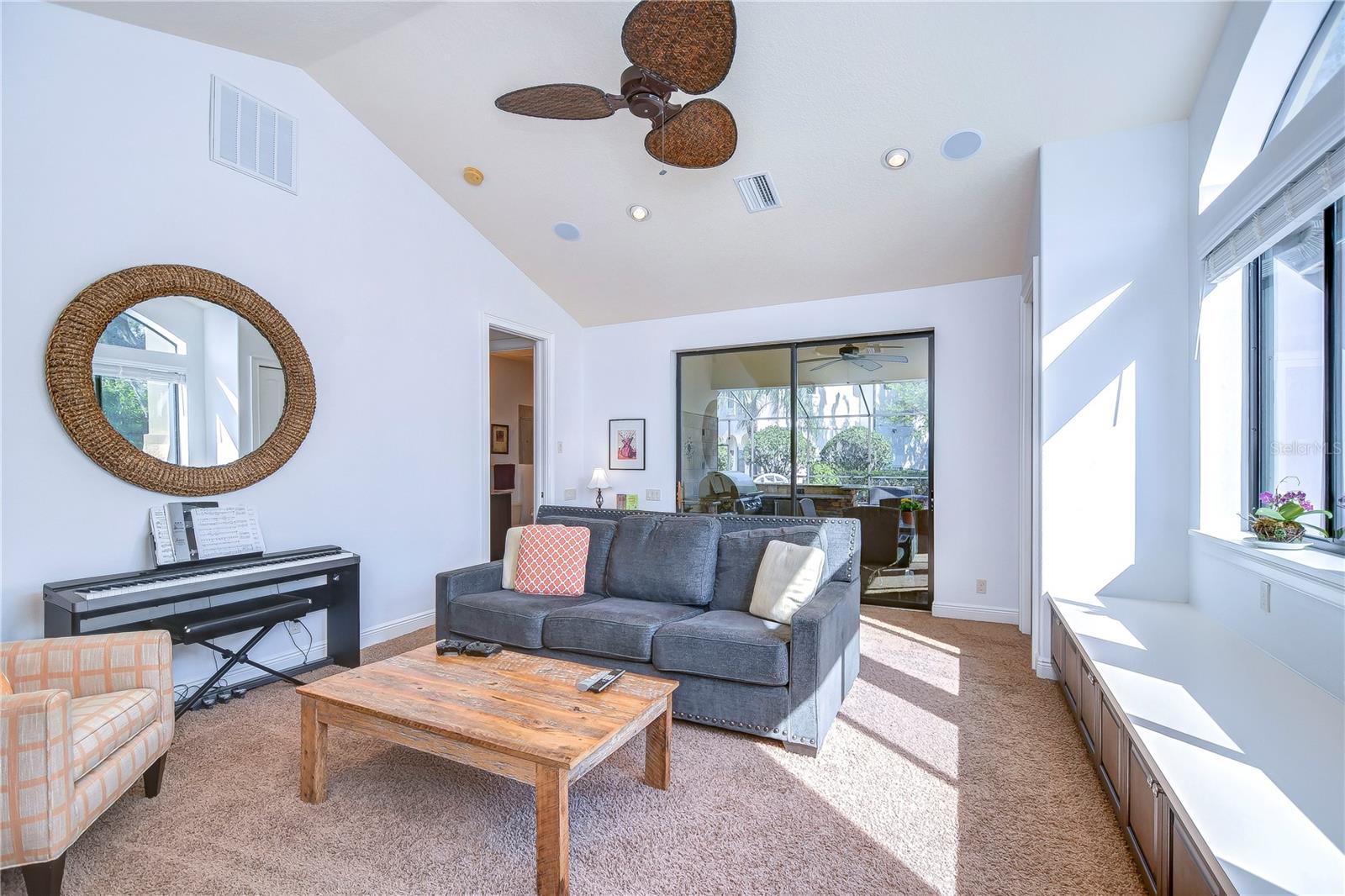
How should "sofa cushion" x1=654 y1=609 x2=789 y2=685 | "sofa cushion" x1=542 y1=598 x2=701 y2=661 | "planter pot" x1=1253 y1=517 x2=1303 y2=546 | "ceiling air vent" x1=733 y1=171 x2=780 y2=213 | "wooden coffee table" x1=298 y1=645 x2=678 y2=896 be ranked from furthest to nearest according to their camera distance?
"ceiling air vent" x1=733 y1=171 x2=780 y2=213
"sofa cushion" x1=542 y1=598 x2=701 y2=661
"sofa cushion" x1=654 y1=609 x2=789 y2=685
"planter pot" x1=1253 y1=517 x2=1303 y2=546
"wooden coffee table" x1=298 y1=645 x2=678 y2=896

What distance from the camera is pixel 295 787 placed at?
2266 millimetres

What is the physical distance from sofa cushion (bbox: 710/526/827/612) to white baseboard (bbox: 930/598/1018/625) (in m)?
2.18

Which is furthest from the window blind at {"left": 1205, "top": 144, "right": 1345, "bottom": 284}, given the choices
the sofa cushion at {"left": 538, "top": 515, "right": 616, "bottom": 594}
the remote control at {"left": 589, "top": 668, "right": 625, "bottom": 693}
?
the sofa cushion at {"left": 538, "top": 515, "right": 616, "bottom": 594}

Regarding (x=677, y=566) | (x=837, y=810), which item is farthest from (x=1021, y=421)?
(x=837, y=810)

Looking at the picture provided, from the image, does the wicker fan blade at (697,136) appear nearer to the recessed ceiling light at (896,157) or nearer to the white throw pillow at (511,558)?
the recessed ceiling light at (896,157)


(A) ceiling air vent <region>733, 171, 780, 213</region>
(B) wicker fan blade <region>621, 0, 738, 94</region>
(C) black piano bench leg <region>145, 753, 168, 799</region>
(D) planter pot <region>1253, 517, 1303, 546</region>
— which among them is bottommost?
(C) black piano bench leg <region>145, 753, 168, 799</region>

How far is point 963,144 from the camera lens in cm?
333

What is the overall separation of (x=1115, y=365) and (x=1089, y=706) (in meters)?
1.74

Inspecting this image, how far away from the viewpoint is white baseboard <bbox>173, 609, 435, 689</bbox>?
3295mm

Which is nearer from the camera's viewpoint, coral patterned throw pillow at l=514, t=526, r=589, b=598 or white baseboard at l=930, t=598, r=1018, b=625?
coral patterned throw pillow at l=514, t=526, r=589, b=598

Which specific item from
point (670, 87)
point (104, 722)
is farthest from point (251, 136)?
point (104, 722)

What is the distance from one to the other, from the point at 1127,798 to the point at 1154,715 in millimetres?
312

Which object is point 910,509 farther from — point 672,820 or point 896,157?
point 672,820

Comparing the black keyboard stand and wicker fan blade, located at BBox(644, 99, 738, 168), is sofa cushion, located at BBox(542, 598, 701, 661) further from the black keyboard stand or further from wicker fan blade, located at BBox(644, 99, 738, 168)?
wicker fan blade, located at BBox(644, 99, 738, 168)
